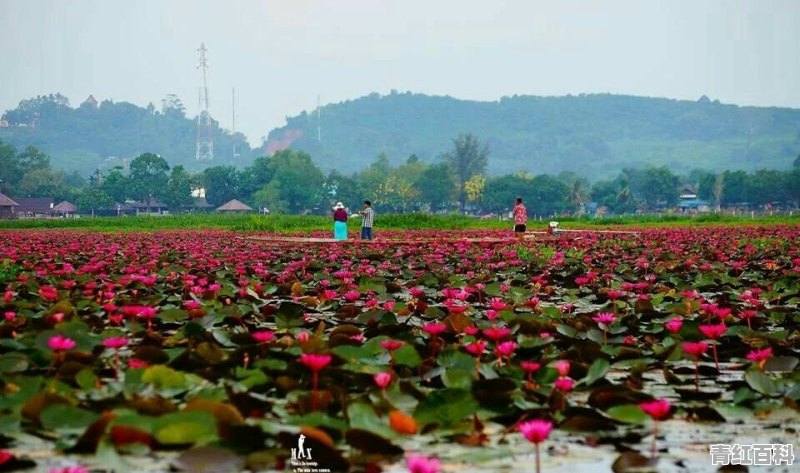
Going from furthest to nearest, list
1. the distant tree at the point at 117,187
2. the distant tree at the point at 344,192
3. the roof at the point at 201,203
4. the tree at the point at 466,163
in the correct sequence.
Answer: the tree at the point at 466,163, the distant tree at the point at 344,192, the roof at the point at 201,203, the distant tree at the point at 117,187

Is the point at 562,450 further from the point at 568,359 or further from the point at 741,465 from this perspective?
the point at 568,359

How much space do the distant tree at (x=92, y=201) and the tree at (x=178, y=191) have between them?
662 cm

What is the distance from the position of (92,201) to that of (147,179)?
23.9 feet

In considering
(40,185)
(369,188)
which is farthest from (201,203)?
(369,188)

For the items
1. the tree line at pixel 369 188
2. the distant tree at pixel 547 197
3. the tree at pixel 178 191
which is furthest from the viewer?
the distant tree at pixel 547 197

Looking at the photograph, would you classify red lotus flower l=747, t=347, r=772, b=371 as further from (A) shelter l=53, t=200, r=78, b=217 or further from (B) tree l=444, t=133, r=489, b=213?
(B) tree l=444, t=133, r=489, b=213

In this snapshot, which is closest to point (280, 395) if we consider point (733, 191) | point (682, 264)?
point (682, 264)

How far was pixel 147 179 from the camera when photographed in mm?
99500

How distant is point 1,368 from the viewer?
3.46m

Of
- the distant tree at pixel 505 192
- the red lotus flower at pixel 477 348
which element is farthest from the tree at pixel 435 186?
the red lotus flower at pixel 477 348

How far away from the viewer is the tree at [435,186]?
121 metres

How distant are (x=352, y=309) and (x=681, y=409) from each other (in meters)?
2.59

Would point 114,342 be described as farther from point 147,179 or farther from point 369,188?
point 369,188

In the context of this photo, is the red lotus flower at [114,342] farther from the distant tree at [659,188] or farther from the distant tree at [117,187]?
the distant tree at [659,188]
